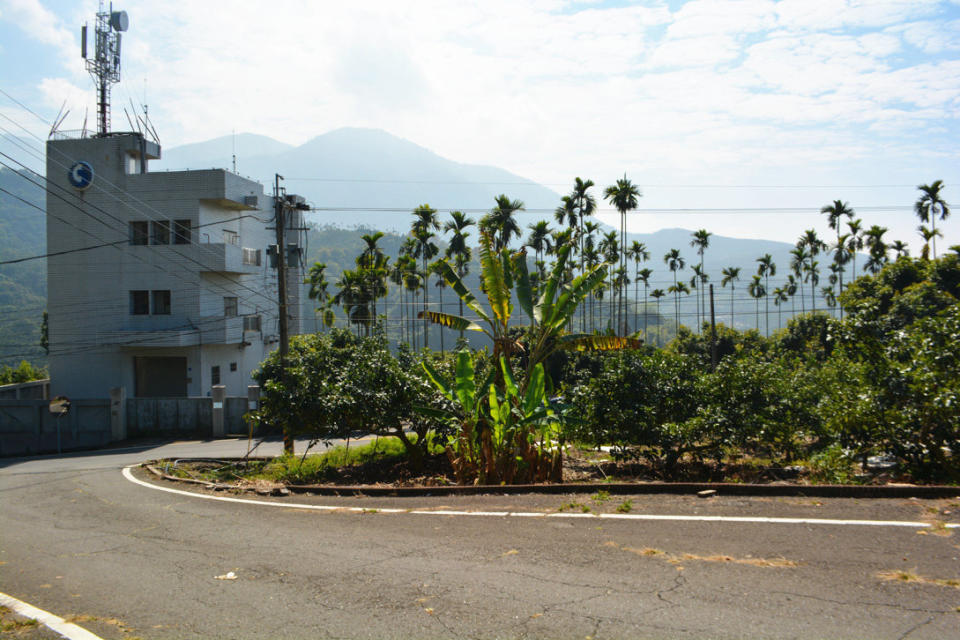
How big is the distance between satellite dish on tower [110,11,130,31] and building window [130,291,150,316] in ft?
51.4

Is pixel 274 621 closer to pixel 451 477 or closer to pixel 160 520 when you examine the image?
pixel 160 520

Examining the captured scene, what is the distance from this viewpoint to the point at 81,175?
A: 3400 cm

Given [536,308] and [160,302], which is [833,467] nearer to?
[536,308]

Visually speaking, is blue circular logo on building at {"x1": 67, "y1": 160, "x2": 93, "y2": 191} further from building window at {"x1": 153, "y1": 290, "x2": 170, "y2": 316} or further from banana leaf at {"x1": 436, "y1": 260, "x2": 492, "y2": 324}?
banana leaf at {"x1": 436, "y1": 260, "x2": 492, "y2": 324}

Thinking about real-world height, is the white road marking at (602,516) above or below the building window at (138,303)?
below

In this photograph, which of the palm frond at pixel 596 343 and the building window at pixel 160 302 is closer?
the palm frond at pixel 596 343

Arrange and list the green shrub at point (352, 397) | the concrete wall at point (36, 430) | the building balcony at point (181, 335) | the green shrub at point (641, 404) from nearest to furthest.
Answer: the green shrub at point (641, 404) → the green shrub at point (352, 397) → the concrete wall at point (36, 430) → the building balcony at point (181, 335)

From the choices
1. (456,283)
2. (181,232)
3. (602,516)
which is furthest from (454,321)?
(181,232)

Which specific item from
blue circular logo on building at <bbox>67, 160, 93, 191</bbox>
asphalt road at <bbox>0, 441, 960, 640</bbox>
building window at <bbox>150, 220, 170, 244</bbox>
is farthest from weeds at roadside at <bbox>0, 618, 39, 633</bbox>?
blue circular logo on building at <bbox>67, 160, 93, 191</bbox>

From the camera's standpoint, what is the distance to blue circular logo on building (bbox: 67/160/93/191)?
3394cm

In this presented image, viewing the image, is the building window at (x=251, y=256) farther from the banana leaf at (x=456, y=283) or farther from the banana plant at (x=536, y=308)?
the banana plant at (x=536, y=308)

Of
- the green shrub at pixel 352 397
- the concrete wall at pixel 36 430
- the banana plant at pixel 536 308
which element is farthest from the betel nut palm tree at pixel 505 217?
the green shrub at pixel 352 397

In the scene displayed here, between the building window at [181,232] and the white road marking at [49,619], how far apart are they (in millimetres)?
30749

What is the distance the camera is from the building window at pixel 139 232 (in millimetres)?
34281
